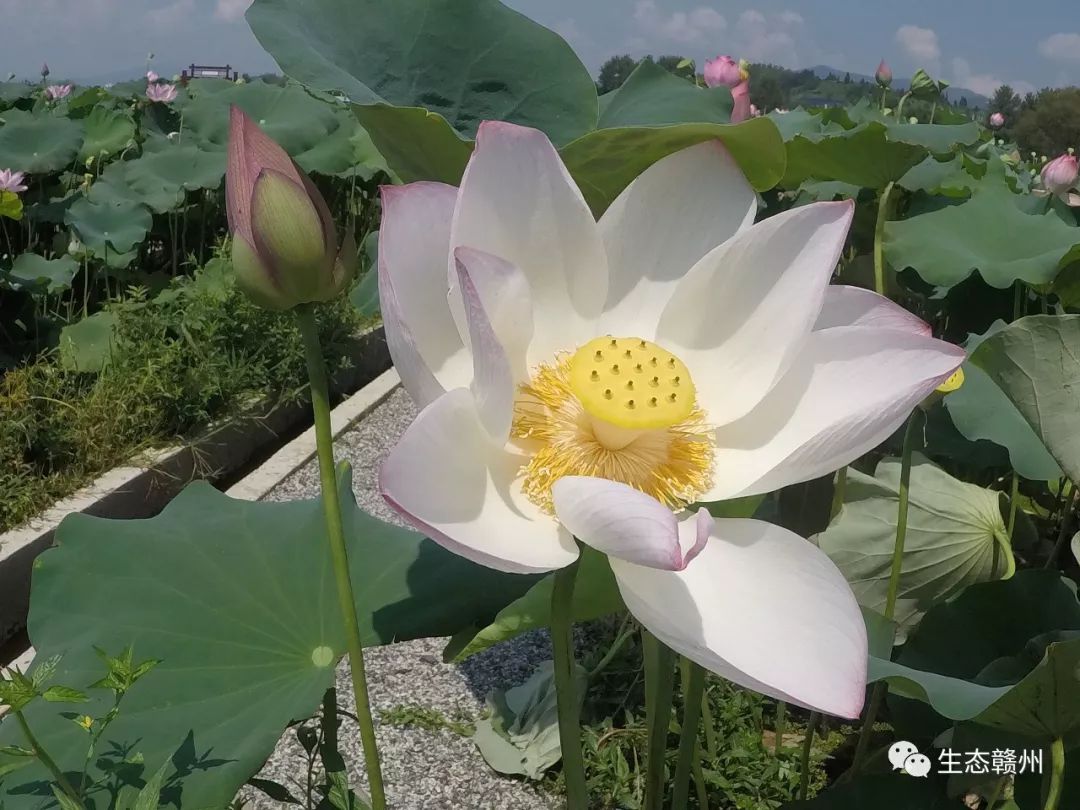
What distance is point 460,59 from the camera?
805mm

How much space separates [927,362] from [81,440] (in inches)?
105

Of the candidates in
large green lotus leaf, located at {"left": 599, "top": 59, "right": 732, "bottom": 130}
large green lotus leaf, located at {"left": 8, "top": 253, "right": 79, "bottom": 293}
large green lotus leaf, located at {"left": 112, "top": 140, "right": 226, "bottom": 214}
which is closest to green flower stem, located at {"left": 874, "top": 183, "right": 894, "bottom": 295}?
large green lotus leaf, located at {"left": 599, "top": 59, "right": 732, "bottom": 130}

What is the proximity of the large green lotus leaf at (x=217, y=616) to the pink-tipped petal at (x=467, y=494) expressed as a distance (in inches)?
8.0

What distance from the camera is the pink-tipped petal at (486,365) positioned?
1.65 ft

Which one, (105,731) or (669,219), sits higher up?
(669,219)

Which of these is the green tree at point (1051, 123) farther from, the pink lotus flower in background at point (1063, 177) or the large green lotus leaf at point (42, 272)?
the large green lotus leaf at point (42, 272)

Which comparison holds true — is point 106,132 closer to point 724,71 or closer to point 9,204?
point 9,204

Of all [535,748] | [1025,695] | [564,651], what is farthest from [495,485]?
[535,748]

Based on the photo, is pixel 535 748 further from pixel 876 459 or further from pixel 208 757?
pixel 208 757

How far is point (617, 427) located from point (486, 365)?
13 cm

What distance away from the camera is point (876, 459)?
1.83 meters

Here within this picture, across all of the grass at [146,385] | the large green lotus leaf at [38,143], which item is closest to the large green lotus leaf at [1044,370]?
the grass at [146,385]

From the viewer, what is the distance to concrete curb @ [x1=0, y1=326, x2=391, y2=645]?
2.23 m

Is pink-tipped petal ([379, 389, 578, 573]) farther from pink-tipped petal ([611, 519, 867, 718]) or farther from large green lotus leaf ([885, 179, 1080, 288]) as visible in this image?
large green lotus leaf ([885, 179, 1080, 288])
